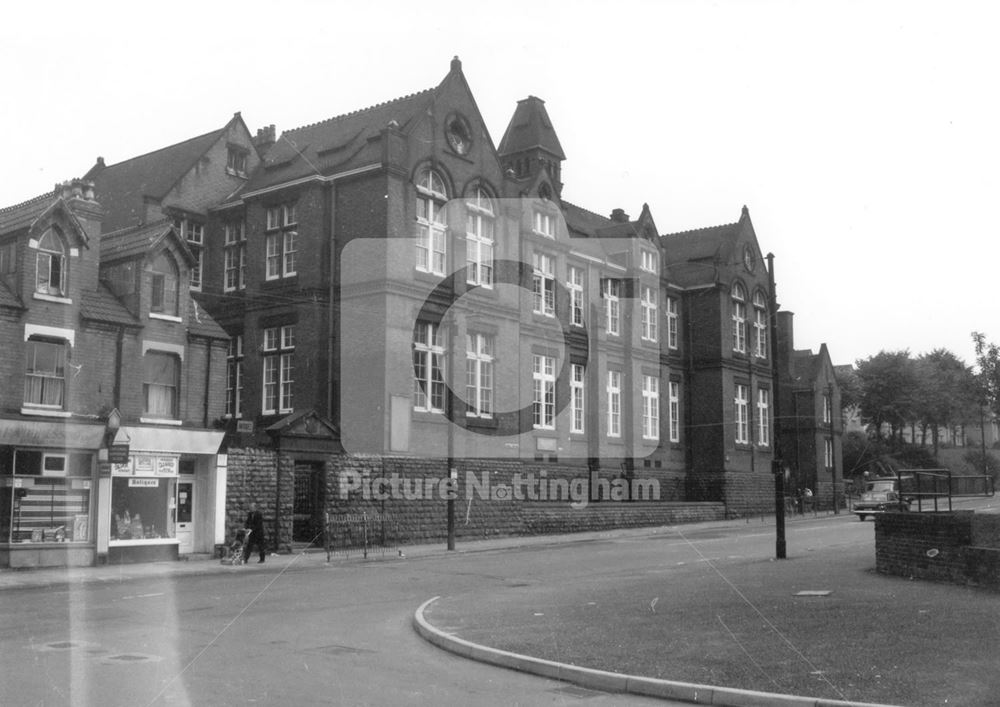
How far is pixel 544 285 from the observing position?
4447 centimetres

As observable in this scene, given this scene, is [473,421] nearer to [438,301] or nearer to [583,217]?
[438,301]

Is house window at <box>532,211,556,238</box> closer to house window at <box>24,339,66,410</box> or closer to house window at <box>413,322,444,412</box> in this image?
house window at <box>413,322,444,412</box>

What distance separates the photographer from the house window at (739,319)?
57500mm

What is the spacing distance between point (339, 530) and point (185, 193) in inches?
675

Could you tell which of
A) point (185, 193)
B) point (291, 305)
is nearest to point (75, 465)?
point (291, 305)

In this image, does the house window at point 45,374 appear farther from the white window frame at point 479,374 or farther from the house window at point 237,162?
the house window at point 237,162

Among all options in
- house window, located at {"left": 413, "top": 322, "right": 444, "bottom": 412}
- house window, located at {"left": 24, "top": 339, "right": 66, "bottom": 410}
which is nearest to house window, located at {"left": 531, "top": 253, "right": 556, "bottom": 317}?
house window, located at {"left": 413, "top": 322, "right": 444, "bottom": 412}

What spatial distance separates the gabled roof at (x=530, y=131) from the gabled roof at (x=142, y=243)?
79.9ft

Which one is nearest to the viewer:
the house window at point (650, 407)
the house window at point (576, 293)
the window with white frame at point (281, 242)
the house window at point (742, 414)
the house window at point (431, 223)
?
the house window at point (431, 223)

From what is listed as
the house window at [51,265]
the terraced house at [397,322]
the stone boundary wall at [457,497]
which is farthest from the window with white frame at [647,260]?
the house window at [51,265]

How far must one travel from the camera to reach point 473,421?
39.6 m

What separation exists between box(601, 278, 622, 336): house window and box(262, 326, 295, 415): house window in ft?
53.4

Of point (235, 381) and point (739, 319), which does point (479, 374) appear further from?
point (739, 319)

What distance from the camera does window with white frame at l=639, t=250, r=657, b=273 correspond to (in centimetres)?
5171
